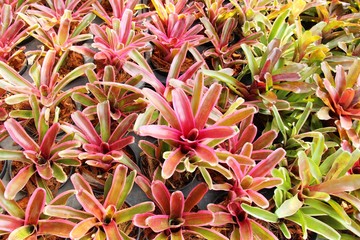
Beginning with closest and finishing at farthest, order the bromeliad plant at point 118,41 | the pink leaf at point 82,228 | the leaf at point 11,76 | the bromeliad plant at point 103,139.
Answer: the pink leaf at point 82,228, the bromeliad plant at point 103,139, the leaf at point 11,76, the bromeliad plant at point 118,41

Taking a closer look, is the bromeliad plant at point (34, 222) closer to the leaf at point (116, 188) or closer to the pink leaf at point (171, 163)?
the leaf at point (116, 188)

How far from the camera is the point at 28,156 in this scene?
3.69 ft

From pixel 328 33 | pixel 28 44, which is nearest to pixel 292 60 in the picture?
pixel 328 33

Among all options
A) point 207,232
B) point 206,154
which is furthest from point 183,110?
point 207,232

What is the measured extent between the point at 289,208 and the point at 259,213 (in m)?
0.10

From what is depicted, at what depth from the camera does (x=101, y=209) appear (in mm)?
1041

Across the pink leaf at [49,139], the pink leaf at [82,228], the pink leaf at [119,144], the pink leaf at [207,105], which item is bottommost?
the pink leaf at [82,228]

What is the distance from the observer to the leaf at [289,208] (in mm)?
1125

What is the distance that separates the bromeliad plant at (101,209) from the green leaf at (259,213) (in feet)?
0.97

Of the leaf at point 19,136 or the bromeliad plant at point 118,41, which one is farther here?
the bromeliad plant at point 118,41

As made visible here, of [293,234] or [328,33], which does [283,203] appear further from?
[328,33]

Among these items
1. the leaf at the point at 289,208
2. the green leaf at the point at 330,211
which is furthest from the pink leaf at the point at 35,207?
the green leaf at the point at 330,211

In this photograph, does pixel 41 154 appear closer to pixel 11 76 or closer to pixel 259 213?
pixel 11 76

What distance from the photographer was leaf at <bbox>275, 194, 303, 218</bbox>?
112 cm
